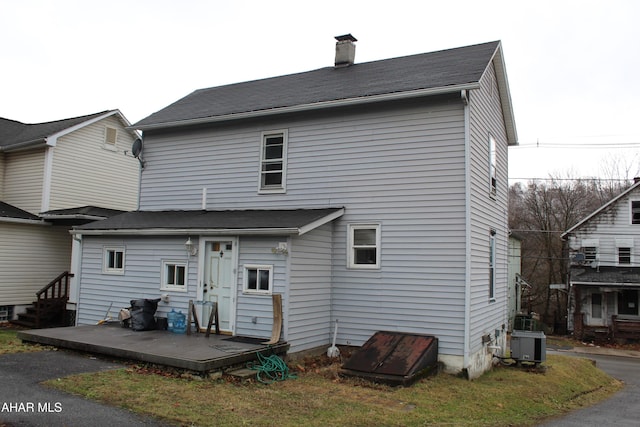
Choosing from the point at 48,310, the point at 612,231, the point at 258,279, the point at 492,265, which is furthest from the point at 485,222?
the point at 612,231

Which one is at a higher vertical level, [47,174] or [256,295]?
[47,174]

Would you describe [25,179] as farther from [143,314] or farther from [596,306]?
[596,306]

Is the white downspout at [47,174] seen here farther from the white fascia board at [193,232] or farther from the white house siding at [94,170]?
the white fascia board at [193,232]

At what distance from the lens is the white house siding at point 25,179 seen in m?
18.6

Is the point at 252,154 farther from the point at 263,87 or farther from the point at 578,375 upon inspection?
the point at 578,375

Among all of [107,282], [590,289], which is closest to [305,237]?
[107,282]

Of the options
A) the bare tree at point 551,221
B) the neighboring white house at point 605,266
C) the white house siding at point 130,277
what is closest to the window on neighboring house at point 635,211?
the neighboring white house at point 605,266

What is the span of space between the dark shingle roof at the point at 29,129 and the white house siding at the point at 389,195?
954 centimetres

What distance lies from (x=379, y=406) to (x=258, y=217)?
567cm

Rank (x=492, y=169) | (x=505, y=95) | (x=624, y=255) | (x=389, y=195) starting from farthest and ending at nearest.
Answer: (x=624, y=255)
(x=505, y=95)
(x=492, y=169)
(x=389, y=195)

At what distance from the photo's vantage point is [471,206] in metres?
11.1

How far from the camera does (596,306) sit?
94.0ft

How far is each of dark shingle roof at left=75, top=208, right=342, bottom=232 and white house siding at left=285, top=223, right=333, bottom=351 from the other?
422 mm

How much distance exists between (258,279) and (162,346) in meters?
2.39
